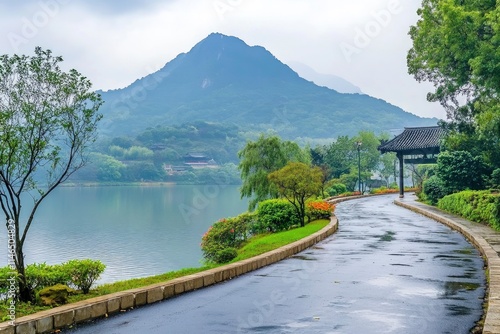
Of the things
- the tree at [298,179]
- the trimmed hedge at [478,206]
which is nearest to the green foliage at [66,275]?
the tree at [298,179]

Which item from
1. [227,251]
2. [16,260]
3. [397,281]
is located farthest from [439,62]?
[16,260]

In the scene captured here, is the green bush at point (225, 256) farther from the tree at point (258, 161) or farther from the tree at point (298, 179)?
the tree at point (258, 161)

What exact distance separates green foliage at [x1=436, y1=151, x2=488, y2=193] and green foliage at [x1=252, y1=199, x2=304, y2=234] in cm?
1218

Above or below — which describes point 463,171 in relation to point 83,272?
above

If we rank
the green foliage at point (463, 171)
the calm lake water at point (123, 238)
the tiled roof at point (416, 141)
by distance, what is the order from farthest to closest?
the tiled roof at point (416, 141), the calm lake water at point (123, 238), the green foliage at point (463, 171)

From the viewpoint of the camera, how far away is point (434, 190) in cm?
3453

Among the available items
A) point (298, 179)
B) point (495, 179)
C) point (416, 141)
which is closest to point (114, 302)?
point (298, 179)

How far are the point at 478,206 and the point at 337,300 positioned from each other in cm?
1576

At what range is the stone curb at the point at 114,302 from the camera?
685 centimetres

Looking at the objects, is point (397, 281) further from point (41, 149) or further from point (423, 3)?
point (423, 3)

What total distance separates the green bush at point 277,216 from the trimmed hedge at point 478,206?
7.31 meters

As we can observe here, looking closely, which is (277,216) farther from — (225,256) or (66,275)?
(66,275)

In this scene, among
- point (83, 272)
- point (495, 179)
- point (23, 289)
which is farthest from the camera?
point (495, 179)

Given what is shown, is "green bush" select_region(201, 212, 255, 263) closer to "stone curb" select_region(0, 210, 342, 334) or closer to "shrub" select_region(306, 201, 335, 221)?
"shrub" select_region(306, 201, 335, 221)
